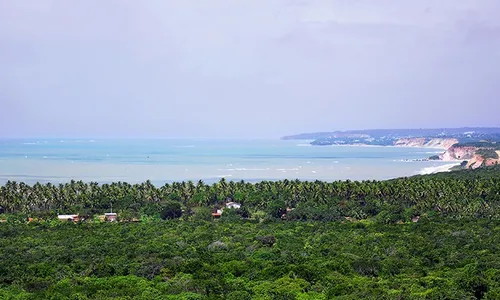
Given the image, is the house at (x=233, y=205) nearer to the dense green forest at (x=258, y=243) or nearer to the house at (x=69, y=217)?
the dense green forest at (x=258, y=243)

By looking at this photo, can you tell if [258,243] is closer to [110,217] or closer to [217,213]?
[217,213]

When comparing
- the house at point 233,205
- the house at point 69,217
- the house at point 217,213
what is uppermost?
the house at point 69,217

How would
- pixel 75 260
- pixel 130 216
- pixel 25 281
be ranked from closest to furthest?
1. pixel 25 281
2. pixel 75 260
3. pixel 130 216

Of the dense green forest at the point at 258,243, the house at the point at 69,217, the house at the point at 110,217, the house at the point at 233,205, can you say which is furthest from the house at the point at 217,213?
the house at the point at 69,217

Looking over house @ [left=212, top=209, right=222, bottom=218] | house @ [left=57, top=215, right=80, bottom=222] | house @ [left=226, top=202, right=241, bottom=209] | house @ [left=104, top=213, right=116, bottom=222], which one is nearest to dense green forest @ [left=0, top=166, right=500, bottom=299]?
house @ [left=226, top=202, right=241, bottom=209]

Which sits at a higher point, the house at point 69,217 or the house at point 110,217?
the house at point 69,217

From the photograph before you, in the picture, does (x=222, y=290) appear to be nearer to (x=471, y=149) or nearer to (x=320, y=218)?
(x=320, y=218)

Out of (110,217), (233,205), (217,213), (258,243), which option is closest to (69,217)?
(110,217)

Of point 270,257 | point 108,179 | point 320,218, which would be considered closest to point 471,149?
point 108,179
